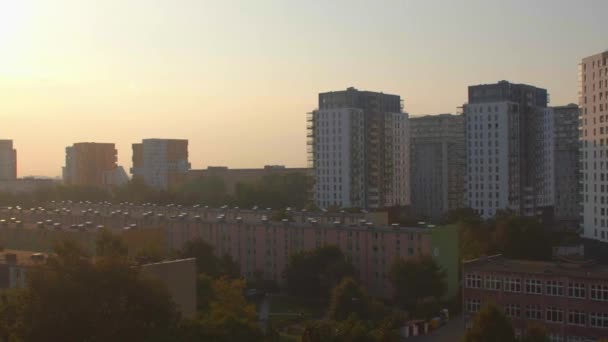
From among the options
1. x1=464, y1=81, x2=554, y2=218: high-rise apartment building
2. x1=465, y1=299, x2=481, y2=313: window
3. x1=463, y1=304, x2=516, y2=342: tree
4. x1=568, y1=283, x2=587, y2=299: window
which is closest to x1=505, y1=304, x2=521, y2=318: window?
x1=465, y1=299, x2=481, y2=313: window

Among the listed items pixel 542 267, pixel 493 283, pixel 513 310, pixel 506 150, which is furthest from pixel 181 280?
pixel 506 150

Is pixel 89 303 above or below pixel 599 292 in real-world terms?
above

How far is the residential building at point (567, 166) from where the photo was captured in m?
68.9

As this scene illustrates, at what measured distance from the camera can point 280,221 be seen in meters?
40.3

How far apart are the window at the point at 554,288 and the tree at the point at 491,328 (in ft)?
18.6

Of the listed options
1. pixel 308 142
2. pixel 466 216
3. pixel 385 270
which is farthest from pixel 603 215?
pixel 308 142

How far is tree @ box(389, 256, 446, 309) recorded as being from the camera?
31203 mm

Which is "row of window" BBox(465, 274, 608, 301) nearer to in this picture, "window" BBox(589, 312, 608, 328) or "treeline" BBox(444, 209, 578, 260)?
"window" BBox(589, 312, 608, 328)

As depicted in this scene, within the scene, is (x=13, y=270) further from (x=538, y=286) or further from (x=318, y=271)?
(x=538, y=286)

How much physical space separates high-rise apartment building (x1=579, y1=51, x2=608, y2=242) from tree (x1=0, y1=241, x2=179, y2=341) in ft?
117

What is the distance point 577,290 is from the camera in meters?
24.8

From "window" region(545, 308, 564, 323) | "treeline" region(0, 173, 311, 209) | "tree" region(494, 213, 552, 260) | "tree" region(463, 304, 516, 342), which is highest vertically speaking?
"treeline" region(0, 173, 311, 209)

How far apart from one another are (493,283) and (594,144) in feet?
83.1

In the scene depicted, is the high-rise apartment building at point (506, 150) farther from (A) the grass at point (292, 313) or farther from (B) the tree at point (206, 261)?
(B) the tree at point (206, 261)
